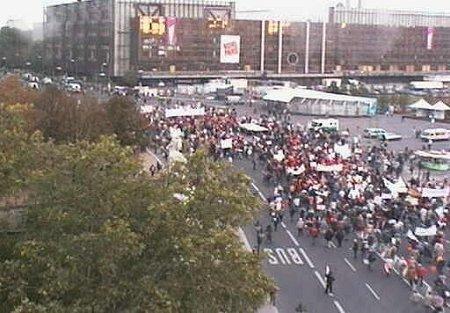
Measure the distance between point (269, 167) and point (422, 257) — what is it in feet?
39.8

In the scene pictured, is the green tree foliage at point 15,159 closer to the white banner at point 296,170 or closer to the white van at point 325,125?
the white banner at point 296,170

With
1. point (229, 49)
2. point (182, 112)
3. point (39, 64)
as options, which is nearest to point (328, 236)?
point (182, 112)

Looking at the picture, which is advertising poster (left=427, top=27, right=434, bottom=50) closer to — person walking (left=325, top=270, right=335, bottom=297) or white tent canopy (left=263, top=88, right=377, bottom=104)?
white tent canopy (left=263, top=88, right=377, bottom=104)

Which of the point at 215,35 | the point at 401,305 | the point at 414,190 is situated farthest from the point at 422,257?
the point at 215,35

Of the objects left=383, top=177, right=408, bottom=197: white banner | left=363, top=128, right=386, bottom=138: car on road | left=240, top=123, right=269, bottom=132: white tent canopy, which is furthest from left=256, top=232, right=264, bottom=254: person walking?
left=363, top=128, right=386, bottom=138: car on road

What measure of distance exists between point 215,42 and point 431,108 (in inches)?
1840

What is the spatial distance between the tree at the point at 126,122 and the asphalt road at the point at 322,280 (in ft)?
42.4

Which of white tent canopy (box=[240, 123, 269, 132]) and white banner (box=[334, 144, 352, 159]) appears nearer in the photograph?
white banner (box=[334, 144, 352, 159])

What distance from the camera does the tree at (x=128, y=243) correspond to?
11641mm

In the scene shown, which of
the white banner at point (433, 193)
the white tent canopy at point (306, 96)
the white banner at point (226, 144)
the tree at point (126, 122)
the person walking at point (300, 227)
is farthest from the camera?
the white tent canopy at point (306, 96)

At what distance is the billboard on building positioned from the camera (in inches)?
3956

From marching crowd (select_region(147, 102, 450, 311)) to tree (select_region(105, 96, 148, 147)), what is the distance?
1709 millimetres

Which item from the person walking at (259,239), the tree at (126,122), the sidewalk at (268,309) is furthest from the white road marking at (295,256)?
the tree at (126,122)

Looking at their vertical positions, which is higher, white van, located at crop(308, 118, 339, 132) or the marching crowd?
white van, located at crop(308, 118, 339, 132)
